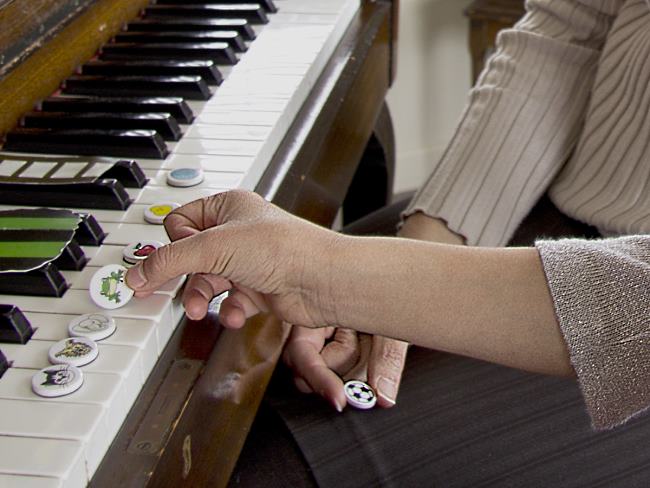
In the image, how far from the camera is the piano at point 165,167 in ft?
2.27

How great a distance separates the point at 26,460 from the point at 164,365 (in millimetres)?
169

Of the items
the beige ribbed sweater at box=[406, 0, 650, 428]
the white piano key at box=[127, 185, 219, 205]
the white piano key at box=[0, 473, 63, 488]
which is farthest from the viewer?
Answer: the beige ribbed sweater at box=[406, 0, 650, 428]

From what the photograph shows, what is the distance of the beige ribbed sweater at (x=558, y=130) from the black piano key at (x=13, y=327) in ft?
1.98

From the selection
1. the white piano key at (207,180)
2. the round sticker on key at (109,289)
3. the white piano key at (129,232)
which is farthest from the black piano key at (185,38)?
the round sticker on key at (109,289)

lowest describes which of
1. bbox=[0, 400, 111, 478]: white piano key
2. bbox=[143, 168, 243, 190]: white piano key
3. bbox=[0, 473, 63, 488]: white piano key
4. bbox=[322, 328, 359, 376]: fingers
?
bbox=[322, 328, 359, 376]: fingers

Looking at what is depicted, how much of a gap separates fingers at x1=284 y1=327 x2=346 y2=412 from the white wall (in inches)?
69.8

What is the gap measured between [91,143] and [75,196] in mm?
127

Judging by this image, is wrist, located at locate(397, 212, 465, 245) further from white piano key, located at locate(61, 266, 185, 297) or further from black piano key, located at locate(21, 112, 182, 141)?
white piano key, located at locate(61, 266, 185, 297)

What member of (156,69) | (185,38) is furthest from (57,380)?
(185,38)

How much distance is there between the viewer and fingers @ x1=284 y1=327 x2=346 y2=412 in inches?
40.6

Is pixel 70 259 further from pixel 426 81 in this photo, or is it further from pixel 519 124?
pixel 426 81

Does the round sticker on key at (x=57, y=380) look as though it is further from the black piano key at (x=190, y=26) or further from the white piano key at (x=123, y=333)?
the black piano key at (x=190, y=26)

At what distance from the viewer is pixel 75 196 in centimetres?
93

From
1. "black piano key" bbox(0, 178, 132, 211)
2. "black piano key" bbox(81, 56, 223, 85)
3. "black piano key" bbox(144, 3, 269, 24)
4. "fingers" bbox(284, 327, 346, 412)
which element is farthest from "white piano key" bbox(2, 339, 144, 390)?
"black piano key" bbox(144, 3, 269, 24)
